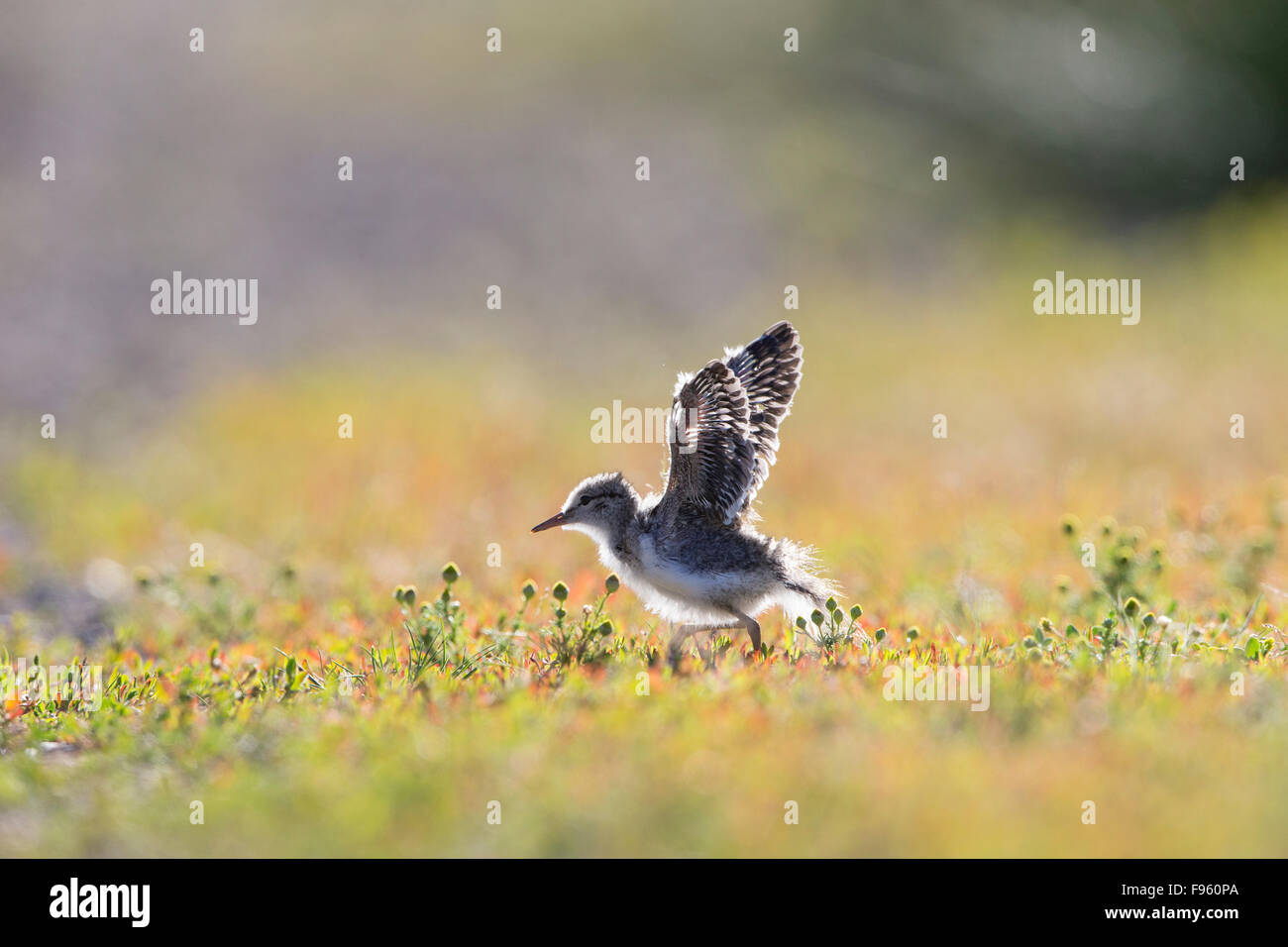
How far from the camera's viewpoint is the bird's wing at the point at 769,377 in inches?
320

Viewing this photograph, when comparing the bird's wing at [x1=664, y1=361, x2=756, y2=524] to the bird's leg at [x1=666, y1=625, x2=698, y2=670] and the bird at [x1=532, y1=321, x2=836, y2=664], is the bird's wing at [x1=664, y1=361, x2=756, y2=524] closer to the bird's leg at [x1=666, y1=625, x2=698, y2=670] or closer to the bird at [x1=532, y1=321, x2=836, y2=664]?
the bird at [x1=532, y1=321, x2=836, y2=664]

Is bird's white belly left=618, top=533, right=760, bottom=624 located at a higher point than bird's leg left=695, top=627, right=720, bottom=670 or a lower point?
higher

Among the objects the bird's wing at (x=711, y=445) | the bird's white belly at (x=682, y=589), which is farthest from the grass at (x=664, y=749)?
the bird's wing at (x=711, y=445)

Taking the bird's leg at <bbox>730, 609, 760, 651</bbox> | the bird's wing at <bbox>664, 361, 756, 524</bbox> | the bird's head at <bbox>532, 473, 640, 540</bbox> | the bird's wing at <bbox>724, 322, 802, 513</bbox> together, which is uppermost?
the bird's wing at <bbox>724, 322, 802, 513</bbox>

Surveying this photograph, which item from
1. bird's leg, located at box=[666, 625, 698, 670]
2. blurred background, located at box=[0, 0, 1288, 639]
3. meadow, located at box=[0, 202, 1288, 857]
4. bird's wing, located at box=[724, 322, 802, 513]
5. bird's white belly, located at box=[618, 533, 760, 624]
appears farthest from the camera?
blurred background, located at box=[0, 0, 1288, 639]

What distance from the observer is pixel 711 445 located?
7742 millimetres

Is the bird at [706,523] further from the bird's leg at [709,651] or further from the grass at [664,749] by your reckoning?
the grass at [664,749]

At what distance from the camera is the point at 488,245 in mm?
23625

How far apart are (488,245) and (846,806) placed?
767 inches

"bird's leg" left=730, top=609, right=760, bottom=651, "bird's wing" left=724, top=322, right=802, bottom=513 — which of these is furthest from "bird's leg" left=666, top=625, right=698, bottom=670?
"bird's wing" left=724, top=322, right=802, bottom=513

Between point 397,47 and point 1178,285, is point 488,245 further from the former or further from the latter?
point 1178,285

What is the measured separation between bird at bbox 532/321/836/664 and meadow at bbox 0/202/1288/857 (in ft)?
0.88

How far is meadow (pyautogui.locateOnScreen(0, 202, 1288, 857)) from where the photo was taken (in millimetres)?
5227
